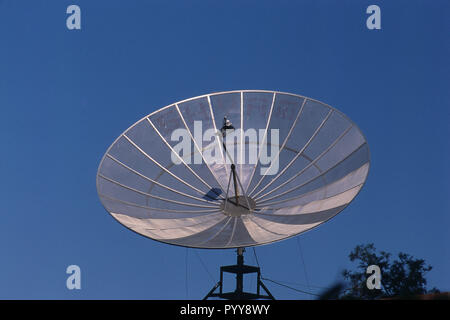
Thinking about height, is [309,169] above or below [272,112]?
below

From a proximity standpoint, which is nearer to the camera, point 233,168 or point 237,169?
point 233,168

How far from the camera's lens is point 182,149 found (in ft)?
90.6

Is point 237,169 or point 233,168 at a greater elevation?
point 237,169

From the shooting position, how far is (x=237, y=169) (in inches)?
1088

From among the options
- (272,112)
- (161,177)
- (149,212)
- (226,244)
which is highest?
(272,112)

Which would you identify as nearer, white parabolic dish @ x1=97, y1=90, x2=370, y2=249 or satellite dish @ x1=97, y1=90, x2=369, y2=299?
satellite dish @ x1=97, y1=90, x2=369, y2=299

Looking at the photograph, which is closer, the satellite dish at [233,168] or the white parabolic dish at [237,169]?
the satellite dish at [233,168]

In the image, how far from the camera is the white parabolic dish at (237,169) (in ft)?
77.9

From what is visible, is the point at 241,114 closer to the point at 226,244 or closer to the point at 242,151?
the point at 242,151

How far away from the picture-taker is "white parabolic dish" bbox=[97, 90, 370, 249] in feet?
77.9
